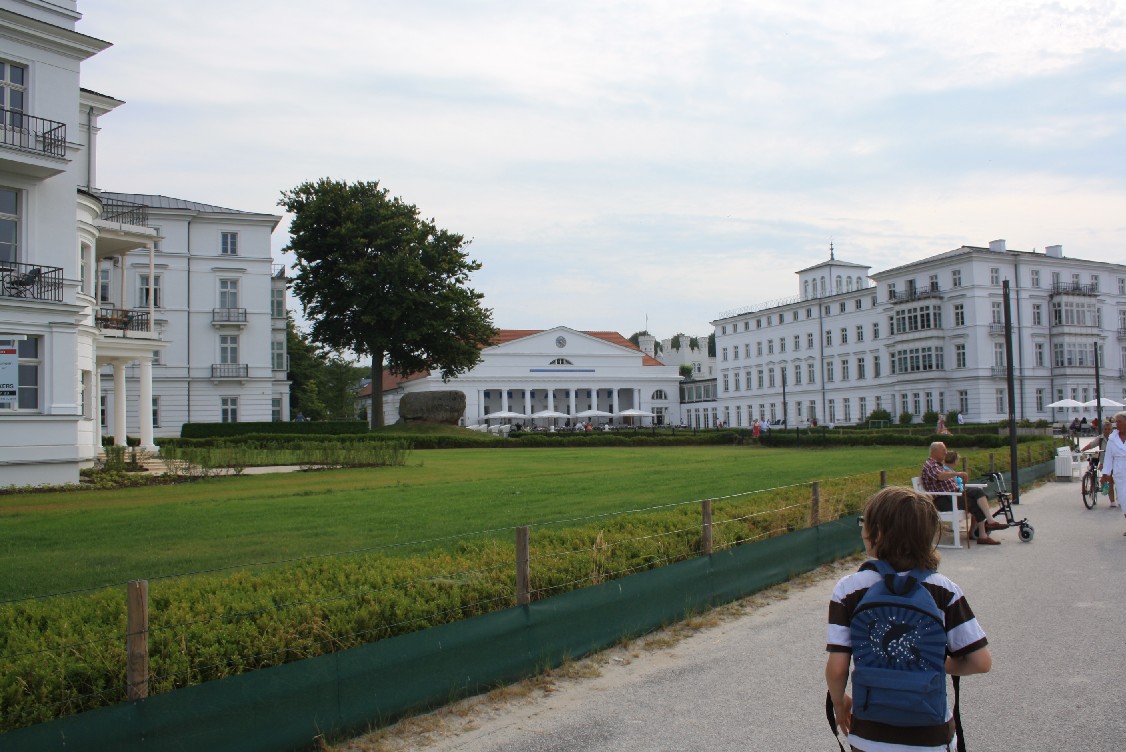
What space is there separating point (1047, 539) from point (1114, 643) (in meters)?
6.52

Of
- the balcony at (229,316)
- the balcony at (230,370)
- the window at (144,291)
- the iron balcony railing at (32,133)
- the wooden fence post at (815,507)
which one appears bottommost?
the wooden fence post at (815,507)

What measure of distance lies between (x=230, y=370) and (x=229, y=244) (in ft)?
24.4

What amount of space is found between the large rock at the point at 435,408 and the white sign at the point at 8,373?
43.8m

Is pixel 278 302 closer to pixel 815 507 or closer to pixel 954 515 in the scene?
pixel 815 507

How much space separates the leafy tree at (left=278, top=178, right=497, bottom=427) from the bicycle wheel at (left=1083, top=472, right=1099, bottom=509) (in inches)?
1438

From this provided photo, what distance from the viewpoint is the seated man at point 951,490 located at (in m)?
13.1

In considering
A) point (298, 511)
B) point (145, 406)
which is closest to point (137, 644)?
point (298, 511)

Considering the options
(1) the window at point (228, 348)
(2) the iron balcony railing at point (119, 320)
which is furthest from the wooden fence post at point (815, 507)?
(1) the window at point (228, 348)

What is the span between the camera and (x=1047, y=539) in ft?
44.4

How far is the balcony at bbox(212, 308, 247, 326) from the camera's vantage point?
52.9 metres

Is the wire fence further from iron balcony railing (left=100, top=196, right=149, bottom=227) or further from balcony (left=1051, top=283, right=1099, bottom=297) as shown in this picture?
balcony (left=1051, top=283, right=1099, bottom=297)

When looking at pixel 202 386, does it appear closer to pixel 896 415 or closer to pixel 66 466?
pixel 66 466

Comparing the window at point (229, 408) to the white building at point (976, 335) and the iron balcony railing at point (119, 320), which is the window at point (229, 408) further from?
the white building at point (976, 335)

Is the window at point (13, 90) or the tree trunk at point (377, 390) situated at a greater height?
the window at point (13, 90)
